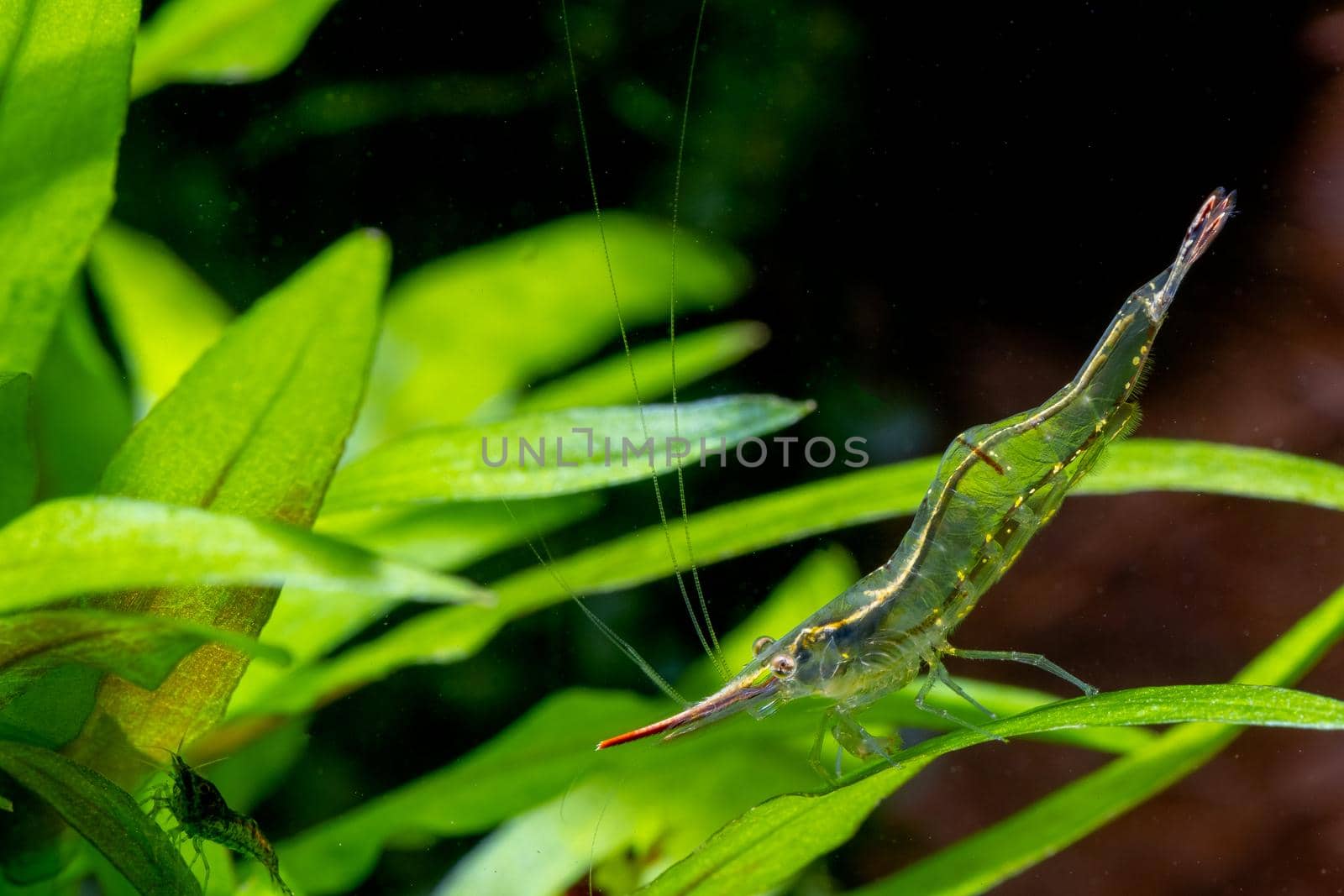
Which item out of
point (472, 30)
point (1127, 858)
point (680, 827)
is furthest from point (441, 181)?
point (1127, 858)

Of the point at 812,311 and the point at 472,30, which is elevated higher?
the point at 472,30

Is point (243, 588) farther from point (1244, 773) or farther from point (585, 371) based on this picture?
point (1244, 773)

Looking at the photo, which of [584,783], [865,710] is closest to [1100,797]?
[865,710]

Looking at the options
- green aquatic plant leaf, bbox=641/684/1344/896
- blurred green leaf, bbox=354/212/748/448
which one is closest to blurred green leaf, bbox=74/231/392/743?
green aquatic plant leaf, bbox=641/684/1344/896

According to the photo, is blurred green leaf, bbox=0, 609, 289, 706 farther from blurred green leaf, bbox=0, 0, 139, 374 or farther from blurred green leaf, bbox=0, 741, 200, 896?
blurred green leaf, bbox=0, 0, 139, 374

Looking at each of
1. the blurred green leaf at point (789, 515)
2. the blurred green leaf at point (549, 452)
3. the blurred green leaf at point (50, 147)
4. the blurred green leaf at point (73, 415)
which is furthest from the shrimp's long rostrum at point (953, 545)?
the blurred green leaf at point (73, 415)
